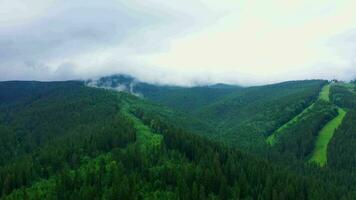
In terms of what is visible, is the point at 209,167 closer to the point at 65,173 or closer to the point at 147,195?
the point at 147,195

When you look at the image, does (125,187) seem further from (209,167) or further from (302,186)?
(302,186)

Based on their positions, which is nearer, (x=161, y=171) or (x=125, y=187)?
(x=125, y=187)

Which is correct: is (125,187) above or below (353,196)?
above

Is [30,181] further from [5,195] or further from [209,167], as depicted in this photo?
[209,167]

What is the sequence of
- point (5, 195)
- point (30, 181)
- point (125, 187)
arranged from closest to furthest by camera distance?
point (125, 187) < point (5, 195) < point (30, 181)

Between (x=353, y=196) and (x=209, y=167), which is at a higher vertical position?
(x=209, y=167)

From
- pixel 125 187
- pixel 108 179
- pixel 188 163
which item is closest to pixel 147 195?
pixel 125 187

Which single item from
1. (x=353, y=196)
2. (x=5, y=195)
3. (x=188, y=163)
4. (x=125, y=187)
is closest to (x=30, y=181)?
(x=5, y=195)

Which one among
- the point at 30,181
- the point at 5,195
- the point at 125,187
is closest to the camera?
the point at 125,187

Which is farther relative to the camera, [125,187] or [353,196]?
[353,196]
